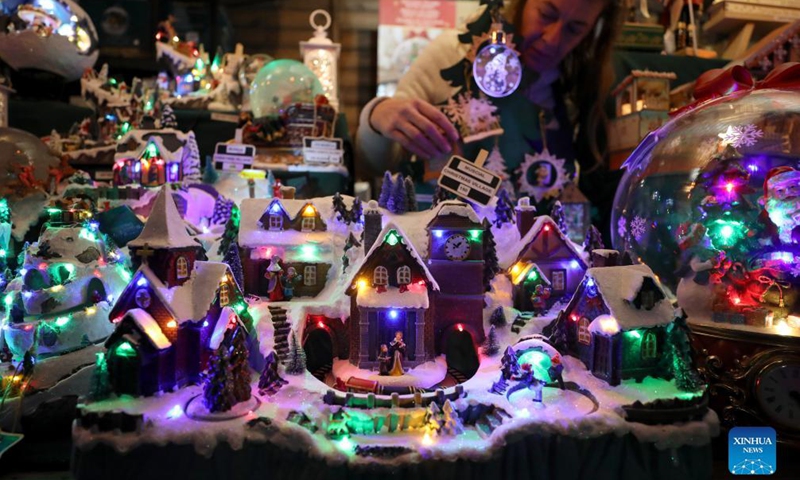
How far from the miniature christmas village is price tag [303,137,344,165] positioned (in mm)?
846

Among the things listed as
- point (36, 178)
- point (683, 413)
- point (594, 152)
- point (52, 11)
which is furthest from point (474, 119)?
point (52, 11)

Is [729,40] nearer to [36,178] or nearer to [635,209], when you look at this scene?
[635,209]

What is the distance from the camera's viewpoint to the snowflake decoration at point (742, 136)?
16.4 ft

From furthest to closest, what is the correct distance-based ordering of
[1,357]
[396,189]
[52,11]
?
[52,11]
[396,189]
[1,357]

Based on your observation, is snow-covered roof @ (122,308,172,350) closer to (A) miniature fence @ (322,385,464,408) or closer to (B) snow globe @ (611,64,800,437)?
(A) miniature fence @ (322,385,464,408)

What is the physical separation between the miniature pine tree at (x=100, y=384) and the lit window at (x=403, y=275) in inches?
94.4

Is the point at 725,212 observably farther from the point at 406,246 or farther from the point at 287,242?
the point at 287,242

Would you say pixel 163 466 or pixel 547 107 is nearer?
pixel 163 466

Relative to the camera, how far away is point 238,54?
8.55m

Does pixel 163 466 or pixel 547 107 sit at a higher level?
pixel 547 107

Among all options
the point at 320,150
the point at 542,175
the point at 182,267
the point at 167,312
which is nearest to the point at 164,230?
the point at 182,267

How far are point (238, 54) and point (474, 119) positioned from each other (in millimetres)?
4482

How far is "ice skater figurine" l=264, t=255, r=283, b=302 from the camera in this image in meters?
5.41

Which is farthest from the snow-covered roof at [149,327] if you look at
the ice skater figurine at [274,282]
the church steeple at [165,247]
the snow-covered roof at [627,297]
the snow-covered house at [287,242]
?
the snow-covered roof at [627,297]
